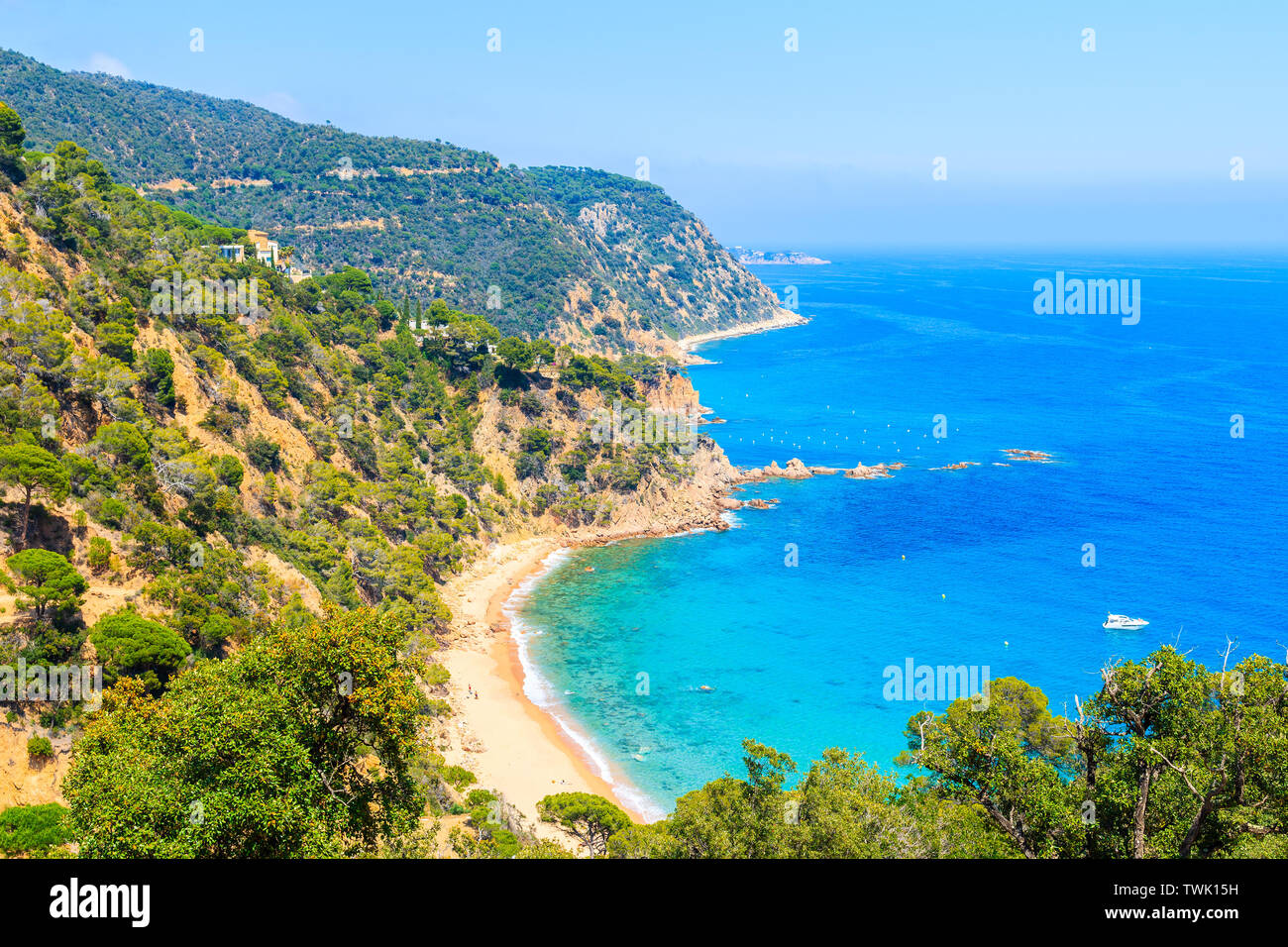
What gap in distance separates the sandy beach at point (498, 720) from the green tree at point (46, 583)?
16594 millimetres

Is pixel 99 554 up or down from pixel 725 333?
down

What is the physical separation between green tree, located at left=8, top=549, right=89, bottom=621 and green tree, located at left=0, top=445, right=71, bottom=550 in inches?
93.6

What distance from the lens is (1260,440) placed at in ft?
307

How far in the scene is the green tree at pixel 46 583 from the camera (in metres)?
26.6

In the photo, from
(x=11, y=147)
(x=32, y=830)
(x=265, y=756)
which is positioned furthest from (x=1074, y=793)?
(x=11, y=147)

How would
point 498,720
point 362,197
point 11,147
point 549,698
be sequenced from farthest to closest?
point 362,197
point 549,698
point 11,147
point 498,720

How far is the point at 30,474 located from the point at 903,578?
5075 cm

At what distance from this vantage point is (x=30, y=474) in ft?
96.4

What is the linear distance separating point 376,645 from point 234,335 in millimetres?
38926

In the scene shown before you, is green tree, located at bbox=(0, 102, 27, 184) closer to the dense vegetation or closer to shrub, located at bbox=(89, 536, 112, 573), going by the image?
shrub, located at bbox=(89, 536, 112, 573)

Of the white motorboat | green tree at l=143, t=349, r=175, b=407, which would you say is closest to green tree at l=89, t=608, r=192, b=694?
green tree at l=143, t=349, r=175, b=407

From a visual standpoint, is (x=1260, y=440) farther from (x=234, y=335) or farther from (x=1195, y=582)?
(x=234, y=335)

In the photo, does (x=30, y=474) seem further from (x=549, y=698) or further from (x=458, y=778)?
(x=549, y=698)

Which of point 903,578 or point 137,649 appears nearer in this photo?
point 137,649
